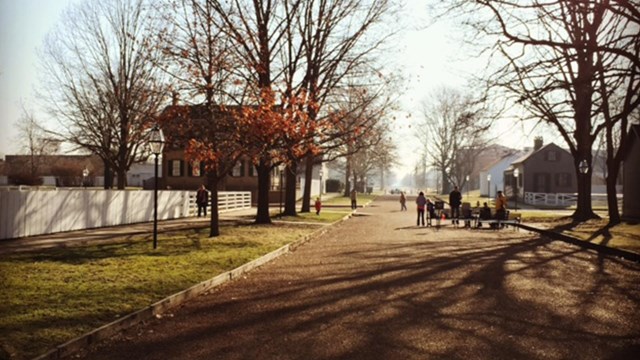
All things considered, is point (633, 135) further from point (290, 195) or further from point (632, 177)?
point (290, 195)

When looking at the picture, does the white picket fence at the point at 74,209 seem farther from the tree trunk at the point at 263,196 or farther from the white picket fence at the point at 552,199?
the white picket fence at the point at 552,199

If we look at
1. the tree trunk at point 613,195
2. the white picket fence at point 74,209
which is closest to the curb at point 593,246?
the tree trunk at point 613,195

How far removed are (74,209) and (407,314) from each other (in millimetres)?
14124

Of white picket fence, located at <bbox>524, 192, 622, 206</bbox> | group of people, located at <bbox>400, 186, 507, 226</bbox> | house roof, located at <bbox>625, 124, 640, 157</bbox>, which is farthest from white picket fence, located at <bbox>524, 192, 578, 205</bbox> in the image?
group of people, located at <bbox>400, 186, 507, 226</bbox>

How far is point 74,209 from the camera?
18625mm

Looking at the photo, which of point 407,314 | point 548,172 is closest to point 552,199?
point 548,172

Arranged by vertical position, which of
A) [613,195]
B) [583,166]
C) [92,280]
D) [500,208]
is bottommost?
[92,280]

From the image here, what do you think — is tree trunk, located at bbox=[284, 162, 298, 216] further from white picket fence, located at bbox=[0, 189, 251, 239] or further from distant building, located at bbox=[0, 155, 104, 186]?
distant building, located at bbox=[0, 155, 104, 186]

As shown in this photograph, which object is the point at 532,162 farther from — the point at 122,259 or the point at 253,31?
the point at 122,259

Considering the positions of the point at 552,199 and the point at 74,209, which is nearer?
the point at 74,209

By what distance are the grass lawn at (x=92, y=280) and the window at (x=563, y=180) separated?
175 ft

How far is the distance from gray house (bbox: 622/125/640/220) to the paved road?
1841cm

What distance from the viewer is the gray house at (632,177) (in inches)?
1172

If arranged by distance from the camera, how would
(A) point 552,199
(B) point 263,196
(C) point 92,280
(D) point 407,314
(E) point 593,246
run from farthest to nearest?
(A) point 552,199 → (B) point 263,196 → (E) point 593,246 → (C) point 92,280 → (D) point 407,314
